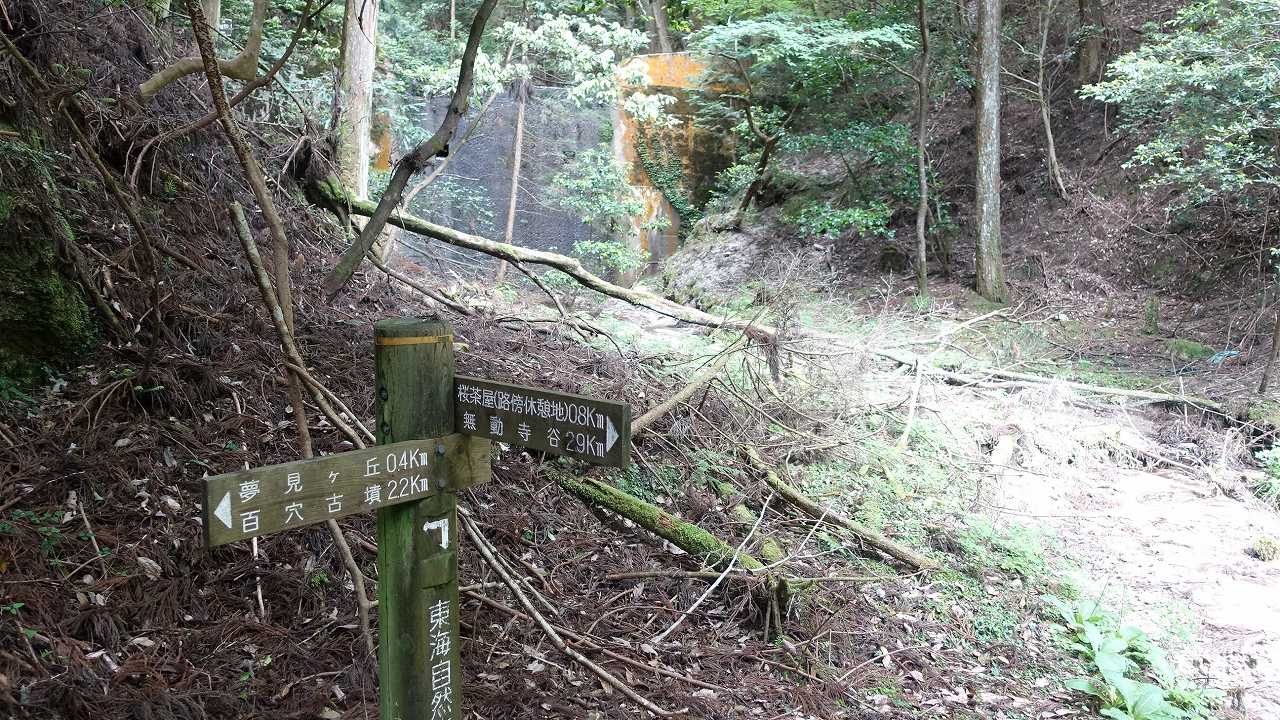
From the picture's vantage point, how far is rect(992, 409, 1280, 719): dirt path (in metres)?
4.71

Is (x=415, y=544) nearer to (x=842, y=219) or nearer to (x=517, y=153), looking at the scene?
(x=842, y=219)

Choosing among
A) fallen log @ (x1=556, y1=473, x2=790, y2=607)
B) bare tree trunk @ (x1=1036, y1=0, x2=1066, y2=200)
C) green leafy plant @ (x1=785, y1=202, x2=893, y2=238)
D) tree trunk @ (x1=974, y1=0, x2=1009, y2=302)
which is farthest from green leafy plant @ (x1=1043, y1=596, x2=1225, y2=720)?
bare tree trunk @ (x1=1036, y1=0, x2=1066, y2=200)

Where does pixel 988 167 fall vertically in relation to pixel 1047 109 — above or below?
below

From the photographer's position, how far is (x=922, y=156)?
1266 cm

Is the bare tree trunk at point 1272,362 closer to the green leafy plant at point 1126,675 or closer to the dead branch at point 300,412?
the green leafy plant at point 1126,675

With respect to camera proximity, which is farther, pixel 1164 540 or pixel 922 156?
pixel 922 156

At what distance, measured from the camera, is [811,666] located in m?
4.05

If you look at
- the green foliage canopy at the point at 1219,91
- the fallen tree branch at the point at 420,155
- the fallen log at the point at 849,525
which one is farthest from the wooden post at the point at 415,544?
the green foliage canopy at the point at 1219,91

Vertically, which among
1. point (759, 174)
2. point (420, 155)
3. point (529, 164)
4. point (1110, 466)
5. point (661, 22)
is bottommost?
point (1110, 466)

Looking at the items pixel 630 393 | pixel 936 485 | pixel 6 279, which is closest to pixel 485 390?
pixel 6 279

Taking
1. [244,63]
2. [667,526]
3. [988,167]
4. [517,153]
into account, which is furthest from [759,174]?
[244,63]

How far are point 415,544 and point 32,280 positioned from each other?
2.82 metres

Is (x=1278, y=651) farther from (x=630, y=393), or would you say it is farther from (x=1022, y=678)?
(x=630, y=393)

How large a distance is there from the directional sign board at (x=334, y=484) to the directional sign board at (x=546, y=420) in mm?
119
